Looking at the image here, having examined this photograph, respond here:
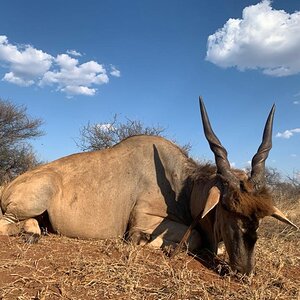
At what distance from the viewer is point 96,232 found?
4898 mm

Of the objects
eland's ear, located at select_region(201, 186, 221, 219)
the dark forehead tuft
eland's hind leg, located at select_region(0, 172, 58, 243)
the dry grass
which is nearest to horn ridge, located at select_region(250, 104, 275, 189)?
the dark forehead tuft

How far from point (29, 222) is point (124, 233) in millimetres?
1072

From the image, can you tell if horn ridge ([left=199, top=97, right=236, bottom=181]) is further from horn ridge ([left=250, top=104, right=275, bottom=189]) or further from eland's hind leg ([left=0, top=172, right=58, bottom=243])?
eland's hind leg ([left=0, top=172, right=58, bottom=243])

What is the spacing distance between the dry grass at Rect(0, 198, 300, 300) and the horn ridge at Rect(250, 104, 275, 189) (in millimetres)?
766

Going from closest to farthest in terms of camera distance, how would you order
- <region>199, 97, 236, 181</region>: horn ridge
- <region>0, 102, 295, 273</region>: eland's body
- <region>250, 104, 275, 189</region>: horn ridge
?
<region>250, 104, 275, 189</region>: horn ridge
<region>199, 97, 236, 181</region>: horn ridge
<region>0, 102, 295, 273</region>: eland's body

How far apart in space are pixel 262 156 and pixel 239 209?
33.8 inches

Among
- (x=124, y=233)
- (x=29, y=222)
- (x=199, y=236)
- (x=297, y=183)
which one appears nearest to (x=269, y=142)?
(x=199, y=236)

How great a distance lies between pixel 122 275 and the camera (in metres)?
3.24

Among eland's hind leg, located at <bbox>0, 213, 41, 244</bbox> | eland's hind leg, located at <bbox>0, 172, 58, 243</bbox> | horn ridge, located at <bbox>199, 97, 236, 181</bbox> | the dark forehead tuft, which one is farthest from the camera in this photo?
eland's hind leg, located at <bbox>0, 172, 58, 243</bbox>

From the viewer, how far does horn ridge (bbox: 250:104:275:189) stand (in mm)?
3916

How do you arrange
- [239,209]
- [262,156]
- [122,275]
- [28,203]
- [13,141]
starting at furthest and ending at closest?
[13,141] < [28,203] < [262,156] < [239,209] < [122,275]

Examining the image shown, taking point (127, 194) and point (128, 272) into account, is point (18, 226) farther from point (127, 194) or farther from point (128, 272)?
point (128, 272)

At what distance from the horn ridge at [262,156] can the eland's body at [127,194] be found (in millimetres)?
10

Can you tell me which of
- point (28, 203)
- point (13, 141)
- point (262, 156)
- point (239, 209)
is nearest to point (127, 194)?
point (28, 203)
